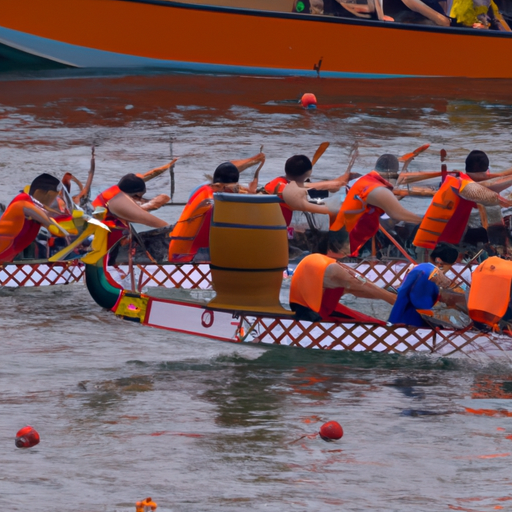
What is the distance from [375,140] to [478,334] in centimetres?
→ 1058

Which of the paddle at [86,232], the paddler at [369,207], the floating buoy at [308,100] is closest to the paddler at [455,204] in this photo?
the paddler at [369,207]

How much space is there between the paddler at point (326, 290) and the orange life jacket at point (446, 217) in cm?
230

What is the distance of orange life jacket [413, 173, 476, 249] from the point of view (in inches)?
436

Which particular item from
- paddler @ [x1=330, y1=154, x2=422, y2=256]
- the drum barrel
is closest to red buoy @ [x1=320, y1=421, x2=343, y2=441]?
the drum barrel

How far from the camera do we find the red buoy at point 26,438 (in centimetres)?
739

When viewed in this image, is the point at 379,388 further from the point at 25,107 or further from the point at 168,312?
the point at 25,107

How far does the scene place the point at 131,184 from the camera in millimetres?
11117

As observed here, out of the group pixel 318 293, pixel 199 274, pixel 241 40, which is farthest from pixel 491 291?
pixel 241 40

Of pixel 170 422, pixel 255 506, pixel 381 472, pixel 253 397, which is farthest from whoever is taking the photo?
pixel 253 397

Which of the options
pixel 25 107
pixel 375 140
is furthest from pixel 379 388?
pixel 25 107

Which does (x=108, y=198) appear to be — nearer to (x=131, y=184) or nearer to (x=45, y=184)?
(x=131, y=184)

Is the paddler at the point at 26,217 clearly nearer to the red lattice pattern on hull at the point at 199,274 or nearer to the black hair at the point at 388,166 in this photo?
the red lattice pattern on hull at the point at 199,274

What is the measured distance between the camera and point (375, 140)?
63.2ft

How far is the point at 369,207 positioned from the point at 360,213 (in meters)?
0.14
